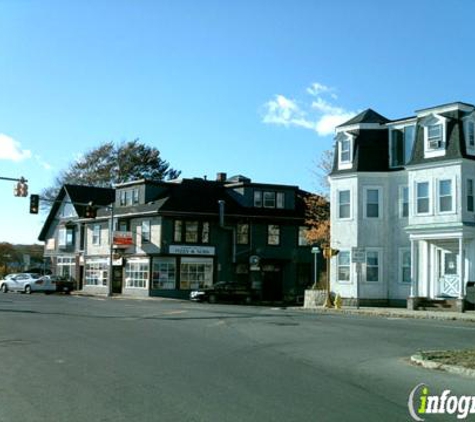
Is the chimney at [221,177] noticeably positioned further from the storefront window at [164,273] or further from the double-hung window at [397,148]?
the double-hung window at [397,148]

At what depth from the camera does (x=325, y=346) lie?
55.0 feet

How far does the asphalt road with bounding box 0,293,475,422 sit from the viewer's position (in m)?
8.83

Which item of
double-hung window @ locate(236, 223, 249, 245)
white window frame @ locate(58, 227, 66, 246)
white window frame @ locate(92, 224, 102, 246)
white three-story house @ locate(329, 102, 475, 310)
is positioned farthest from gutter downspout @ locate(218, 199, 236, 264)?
white window frame @ locate(58, 227, 66, 246)

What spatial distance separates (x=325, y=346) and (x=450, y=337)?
15.5 ft

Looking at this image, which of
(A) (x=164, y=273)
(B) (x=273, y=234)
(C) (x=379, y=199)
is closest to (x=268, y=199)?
(B) (x=273, y=234)

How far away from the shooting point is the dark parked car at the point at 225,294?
4741 cm

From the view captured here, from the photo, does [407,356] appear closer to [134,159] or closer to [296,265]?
[296,265]

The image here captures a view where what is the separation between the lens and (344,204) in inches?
1515

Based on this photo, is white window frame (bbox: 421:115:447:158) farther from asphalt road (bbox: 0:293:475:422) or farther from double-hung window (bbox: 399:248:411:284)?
asphalt road (bbox: 0:293:475:422)

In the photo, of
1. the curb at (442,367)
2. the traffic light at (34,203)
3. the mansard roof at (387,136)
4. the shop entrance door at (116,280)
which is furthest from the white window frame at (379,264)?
the shop entrance door at (116,280)

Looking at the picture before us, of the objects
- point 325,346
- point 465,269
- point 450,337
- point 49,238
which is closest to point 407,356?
point 325,346

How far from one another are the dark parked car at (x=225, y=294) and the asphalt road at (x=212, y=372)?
25320mm

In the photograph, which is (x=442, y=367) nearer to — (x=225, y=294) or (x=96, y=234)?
(x=225, y=294)

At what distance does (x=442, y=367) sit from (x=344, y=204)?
86.2 ft
